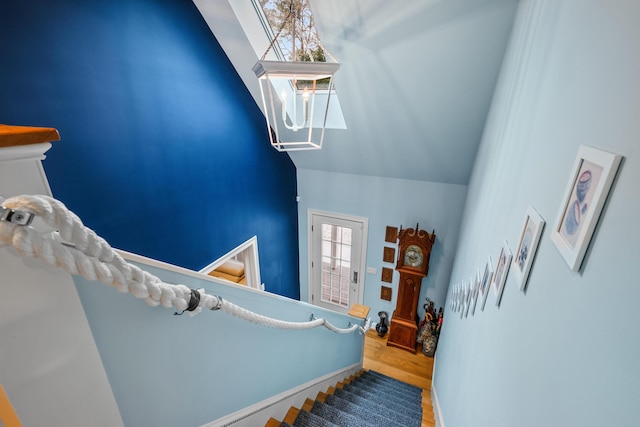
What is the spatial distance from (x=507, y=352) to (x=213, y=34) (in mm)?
2967

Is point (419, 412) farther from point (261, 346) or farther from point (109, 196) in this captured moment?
point (109, 196)

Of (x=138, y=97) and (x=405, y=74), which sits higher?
(x=405, y=74)

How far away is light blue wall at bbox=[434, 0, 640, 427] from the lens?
485mm

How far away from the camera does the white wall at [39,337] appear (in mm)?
455

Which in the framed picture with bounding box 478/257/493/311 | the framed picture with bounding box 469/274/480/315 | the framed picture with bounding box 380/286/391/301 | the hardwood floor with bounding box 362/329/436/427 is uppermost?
the framed picture with bounding box 478/257/493/311

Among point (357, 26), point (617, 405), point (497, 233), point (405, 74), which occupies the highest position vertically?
point (357, 26)

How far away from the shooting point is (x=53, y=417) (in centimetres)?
54

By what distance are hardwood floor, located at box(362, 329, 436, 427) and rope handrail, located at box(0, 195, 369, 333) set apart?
3352 millimetres

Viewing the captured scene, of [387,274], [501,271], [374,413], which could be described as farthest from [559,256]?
[387,274]

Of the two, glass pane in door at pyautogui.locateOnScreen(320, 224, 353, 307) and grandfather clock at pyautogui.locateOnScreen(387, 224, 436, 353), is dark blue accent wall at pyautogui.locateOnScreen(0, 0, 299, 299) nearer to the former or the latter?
glass pane in door at pyautogui.locateOnScreen(320, 224, 353, 307)

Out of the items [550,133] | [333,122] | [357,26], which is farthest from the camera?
[333,122]

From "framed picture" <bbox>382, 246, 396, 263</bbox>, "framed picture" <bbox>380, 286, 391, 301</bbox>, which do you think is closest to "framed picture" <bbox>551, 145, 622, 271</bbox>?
"framed picture" <bbox>382, 246, 396, 263</bbox>

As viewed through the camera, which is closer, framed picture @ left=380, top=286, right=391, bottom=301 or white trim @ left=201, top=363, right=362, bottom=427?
white trim @ left=201, top=363, right=362, bottom=427

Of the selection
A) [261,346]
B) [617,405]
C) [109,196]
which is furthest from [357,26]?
[617,405]
